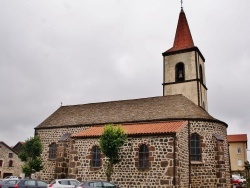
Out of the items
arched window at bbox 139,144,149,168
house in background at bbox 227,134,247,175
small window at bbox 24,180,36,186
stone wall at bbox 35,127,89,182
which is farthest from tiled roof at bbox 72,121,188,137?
house in background at bbox 227,134,247,175

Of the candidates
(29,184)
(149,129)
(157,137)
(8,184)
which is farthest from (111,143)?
(8,184)

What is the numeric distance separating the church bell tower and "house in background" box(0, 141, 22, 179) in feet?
112

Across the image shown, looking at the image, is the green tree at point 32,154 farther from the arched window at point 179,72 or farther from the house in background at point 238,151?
the house in background at point 238,151

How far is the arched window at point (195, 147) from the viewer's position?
2403cm

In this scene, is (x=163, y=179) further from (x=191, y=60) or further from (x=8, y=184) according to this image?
(x=191, y=60)

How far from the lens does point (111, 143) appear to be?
2250 cm

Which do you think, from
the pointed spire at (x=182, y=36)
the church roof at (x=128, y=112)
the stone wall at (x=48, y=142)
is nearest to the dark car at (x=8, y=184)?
the stone wall at (x=48, y=142)

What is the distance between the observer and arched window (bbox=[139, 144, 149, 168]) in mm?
22312

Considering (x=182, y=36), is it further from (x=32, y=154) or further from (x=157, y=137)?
(x=32, y=154)

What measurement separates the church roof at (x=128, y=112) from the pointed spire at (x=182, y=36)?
731 centimetres

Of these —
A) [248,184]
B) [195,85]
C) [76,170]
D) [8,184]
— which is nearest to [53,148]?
[76,170]

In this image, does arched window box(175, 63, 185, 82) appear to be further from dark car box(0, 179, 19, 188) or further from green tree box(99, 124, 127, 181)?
dark car box(0, 179, 19, 188)

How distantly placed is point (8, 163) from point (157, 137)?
127ft

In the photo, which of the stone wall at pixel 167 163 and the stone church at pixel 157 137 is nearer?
the stone wall at pixel 167 163
